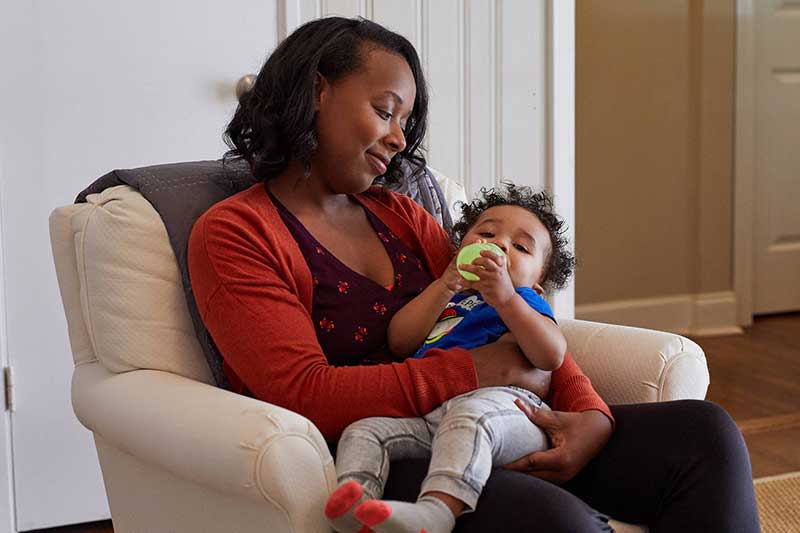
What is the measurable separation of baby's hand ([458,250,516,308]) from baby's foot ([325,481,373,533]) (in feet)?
1.11

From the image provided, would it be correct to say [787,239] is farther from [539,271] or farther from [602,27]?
[539,271]

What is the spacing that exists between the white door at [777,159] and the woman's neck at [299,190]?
315cm

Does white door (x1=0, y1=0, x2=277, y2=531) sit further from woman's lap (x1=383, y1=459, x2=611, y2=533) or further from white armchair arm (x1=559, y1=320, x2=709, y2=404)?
woman's lap (x1=383, y1=459, x2=611, y2=533)

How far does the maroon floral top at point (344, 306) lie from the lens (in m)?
1.47

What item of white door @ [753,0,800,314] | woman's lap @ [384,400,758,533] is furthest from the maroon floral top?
white door @ [753,0,800,314]

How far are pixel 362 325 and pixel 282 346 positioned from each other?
199 millimetres

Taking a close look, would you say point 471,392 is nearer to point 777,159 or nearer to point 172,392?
point 172,392

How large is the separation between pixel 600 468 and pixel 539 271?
0.33 m

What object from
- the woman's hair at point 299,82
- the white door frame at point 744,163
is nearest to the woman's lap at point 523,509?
the woman's hair at point 299,82

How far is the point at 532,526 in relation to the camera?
1.13 meters

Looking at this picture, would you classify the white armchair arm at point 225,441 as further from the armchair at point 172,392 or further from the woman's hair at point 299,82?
the woman's hair at point 299,82

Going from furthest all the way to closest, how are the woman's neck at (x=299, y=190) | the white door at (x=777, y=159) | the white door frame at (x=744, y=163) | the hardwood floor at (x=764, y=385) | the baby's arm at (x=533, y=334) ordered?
the white door at (x=777, y=159) → the white door frame at (x=744, y=163) → the hardwood floor at (x=764, y=385) → the woman's neck at (x=299, y=190) → the baby's arm at (x=533, y=334)

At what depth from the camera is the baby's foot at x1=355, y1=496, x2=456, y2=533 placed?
3.58ft

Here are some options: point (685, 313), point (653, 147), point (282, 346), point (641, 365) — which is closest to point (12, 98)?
point (282, 346)
